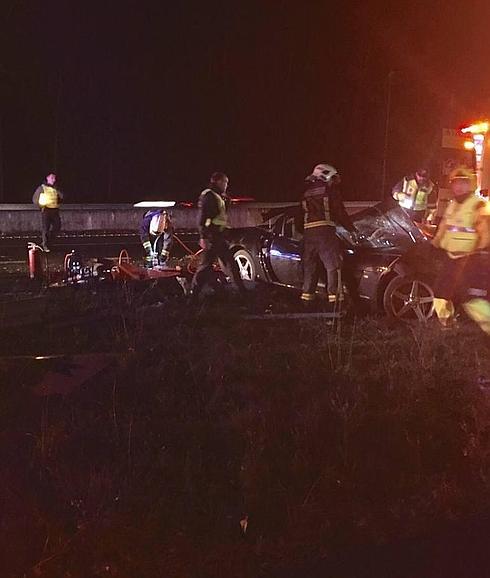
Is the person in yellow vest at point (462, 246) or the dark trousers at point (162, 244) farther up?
the person in yellow vest at point (462, 246)

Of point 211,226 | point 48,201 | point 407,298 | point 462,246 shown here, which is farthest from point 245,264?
point 48,201

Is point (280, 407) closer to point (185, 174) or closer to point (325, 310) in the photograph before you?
point (325, 310)

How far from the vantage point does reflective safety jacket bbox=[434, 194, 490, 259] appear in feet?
21.8

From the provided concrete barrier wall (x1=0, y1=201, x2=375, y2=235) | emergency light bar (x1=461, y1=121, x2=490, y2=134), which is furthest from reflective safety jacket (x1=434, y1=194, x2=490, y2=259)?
concrete barrier wall (x1=0, y1=201, x2=375, y2=235)

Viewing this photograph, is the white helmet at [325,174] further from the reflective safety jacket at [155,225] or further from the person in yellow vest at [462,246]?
the reflective safety jacket at [155,225]

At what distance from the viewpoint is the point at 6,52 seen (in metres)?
43.6

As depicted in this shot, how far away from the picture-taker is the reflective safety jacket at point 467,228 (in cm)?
665

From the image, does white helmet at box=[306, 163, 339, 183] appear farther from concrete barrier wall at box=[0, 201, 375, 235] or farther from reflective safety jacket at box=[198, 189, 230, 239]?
concrete barrier wall at box=[0, 201, 375, 235]

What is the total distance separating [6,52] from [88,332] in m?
42.0

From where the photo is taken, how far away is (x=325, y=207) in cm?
734

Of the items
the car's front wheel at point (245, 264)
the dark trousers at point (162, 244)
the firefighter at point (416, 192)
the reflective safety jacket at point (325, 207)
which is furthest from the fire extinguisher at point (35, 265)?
the firefighter at point (416, 192)

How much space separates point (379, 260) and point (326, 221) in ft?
2.24

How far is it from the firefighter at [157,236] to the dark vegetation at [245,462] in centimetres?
413

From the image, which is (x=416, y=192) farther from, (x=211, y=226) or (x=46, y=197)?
(x=46, y=197)
